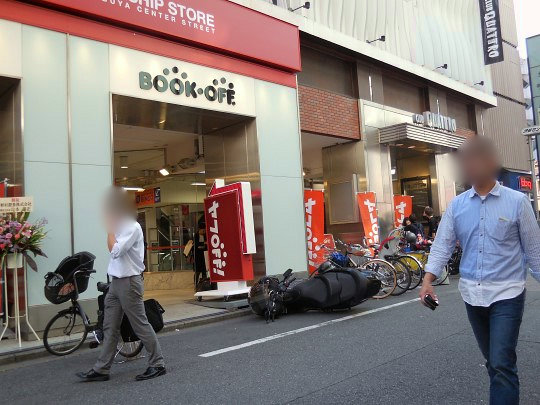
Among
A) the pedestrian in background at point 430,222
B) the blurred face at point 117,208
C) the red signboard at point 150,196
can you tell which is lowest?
the pedestrian in background at point 430,222

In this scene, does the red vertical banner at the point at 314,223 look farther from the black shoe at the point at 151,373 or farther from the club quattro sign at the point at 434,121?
the black shoe at the point at 151,373

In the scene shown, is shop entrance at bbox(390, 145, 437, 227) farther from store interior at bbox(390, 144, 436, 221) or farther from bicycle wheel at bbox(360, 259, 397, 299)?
bicycle wheel at bbox(360, 259, 397, 299)

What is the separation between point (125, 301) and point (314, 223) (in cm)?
826

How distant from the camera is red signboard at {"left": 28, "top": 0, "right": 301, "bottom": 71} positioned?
9000 mm

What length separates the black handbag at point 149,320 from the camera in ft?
18.2

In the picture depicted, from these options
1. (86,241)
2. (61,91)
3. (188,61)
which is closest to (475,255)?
(86,241)

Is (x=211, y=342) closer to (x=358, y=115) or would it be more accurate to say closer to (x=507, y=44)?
(x=358, y=115)

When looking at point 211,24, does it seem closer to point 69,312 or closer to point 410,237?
point 410,237

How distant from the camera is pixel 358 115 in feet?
50.9

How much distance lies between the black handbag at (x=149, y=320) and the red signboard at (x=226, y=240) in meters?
4.14

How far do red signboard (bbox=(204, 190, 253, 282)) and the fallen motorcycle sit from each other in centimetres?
149

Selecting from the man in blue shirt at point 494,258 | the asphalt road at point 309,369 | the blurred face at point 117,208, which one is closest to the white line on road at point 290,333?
the asphalt road at point 309,369

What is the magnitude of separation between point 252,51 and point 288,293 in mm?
5777

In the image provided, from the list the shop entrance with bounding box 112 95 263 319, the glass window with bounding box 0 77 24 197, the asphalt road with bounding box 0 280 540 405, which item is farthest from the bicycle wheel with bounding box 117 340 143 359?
the glass window with bounding box 0 77 24 197
